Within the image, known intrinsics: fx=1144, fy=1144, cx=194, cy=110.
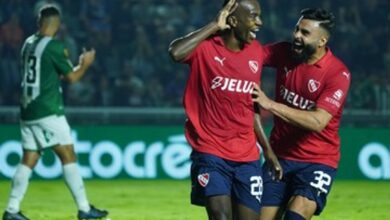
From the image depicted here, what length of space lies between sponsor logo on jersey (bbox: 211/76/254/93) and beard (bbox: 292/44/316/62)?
0.65 metres

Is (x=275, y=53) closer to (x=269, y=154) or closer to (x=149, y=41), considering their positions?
(x=269, y=154)

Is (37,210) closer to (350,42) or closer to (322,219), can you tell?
(322,219)

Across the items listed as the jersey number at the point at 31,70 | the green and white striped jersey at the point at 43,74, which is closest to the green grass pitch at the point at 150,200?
the green and white striped jersey at the point at 43,74

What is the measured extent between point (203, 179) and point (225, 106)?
587 mm

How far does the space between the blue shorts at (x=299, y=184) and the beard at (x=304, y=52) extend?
33.6 inches

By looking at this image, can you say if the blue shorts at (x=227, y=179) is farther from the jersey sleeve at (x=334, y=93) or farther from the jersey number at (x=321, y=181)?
the jersey sleeve at (x=334, y=93)

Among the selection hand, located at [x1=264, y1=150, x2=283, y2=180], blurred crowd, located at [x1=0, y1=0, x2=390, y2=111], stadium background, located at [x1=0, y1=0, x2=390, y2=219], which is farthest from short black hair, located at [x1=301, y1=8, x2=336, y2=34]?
blurred crowd, located at [x1=0, y1=0, x2=390, y2=111]

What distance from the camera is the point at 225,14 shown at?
8.73 meters

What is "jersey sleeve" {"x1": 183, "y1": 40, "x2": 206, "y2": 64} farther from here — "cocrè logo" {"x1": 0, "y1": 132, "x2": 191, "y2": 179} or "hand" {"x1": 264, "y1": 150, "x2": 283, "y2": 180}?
"cocrè logo" {"x1": 0, "y1": 132, "x2": 191, "y2": 179}

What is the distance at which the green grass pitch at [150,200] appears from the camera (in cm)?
1305

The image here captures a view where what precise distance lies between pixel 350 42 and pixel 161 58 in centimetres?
339

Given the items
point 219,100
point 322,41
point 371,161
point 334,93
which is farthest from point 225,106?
point 371,161

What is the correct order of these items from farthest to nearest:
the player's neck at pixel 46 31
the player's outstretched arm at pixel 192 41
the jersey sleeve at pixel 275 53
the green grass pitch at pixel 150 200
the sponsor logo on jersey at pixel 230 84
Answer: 1. the green grass pitch at pixel 150 200
2. the player's neck at pixel 46 31
3. the jersey sleeve at pixel 275 53
4. the sponsor logo on jersey at pixel 230 84
5. the player's outstretched arm at pixel 192 41

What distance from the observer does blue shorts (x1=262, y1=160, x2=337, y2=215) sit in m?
9.26
